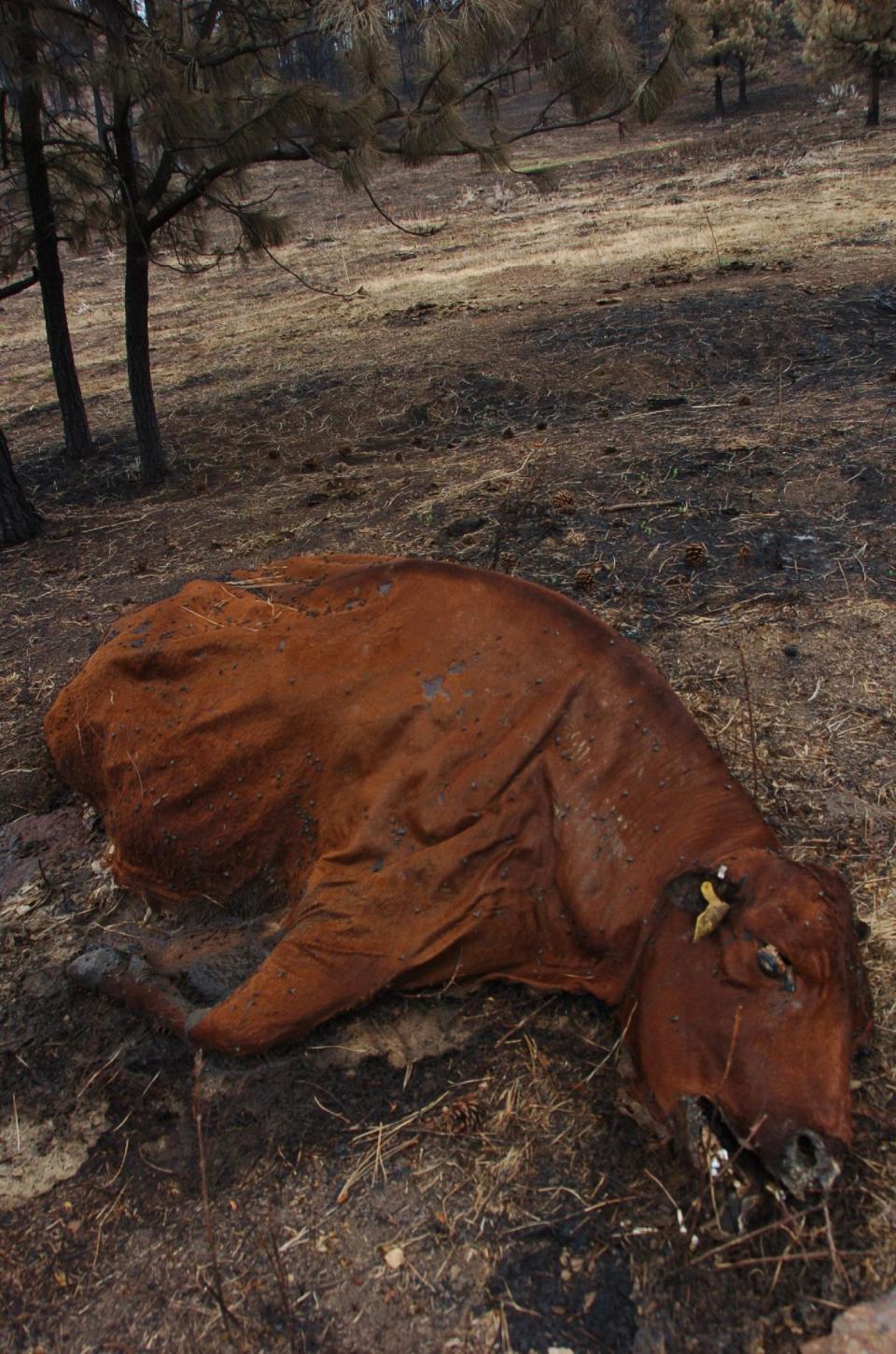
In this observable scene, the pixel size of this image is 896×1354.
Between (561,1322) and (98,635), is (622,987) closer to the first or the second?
(561,1322)

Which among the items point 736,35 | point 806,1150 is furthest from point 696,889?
point 736,35

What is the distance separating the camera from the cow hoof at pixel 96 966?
10.6 ft

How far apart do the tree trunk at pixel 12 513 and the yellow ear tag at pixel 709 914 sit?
6121mm

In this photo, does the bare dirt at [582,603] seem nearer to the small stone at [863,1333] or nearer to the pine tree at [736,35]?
the small stone at [863,1333]

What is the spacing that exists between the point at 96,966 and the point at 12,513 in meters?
4.70

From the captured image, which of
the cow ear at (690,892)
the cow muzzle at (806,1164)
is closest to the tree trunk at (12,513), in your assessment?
the cow ear at (690,892)

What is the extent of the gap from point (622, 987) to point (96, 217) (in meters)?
7.47

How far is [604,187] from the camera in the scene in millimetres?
19781

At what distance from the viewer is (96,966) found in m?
3.25

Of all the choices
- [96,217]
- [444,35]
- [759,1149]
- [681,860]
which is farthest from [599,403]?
[759,1149]

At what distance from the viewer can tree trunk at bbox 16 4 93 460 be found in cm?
599

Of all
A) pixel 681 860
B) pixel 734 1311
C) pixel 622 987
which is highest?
pixel 681 860

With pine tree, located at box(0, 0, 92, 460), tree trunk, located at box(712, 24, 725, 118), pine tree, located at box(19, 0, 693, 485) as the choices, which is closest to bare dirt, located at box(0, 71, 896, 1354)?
pine tree, located at box(0, 0, 92, 460)

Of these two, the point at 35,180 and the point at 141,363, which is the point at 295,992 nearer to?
the point at 141,363
